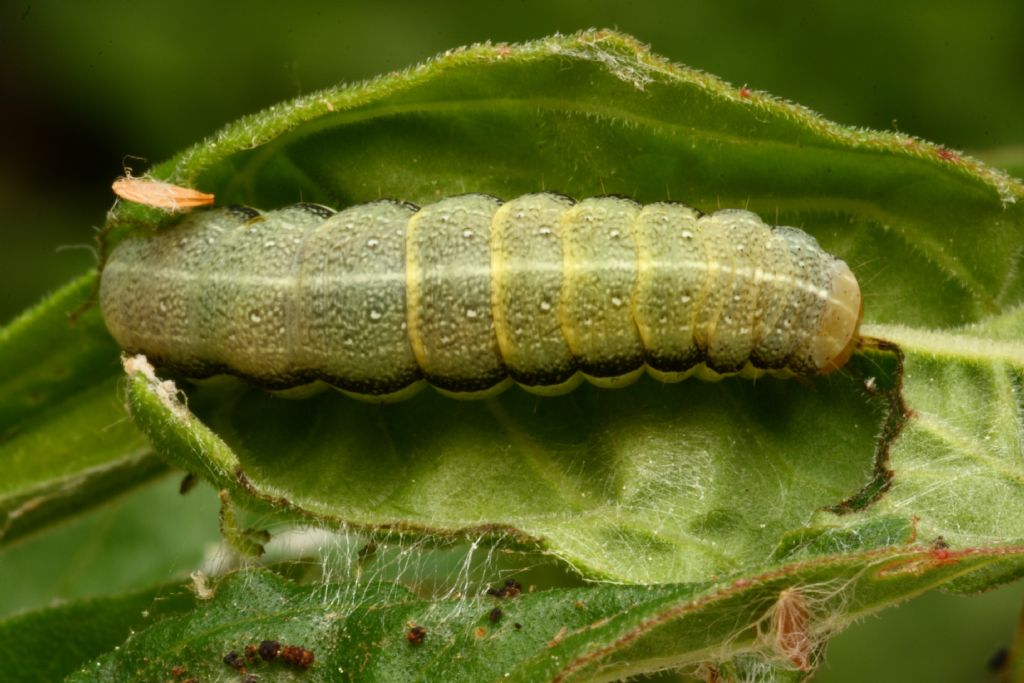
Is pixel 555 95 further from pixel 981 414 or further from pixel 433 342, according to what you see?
pixel 981 414

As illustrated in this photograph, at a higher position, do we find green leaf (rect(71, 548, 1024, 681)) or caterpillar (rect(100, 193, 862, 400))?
caterpillar (rect(100, 193, 862, 400))

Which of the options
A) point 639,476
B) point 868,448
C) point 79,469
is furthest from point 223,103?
point 868,448

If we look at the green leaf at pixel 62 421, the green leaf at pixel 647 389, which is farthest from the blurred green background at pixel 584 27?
the green leaf at pixel 647 389

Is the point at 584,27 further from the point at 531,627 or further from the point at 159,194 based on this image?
the point at 531,627

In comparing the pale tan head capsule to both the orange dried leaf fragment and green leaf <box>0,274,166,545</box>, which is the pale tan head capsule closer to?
the orange dried leaf fragment

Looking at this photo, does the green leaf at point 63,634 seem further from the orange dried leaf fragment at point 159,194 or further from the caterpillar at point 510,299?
the orange dried leaf fragment at point 159,194

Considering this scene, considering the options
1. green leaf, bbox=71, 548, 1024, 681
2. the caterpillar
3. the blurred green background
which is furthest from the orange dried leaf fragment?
the blurred green background

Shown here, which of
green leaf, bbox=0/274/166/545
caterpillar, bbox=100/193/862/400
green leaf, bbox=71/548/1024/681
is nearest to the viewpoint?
green leaf, bbox=71/548/1024/681
